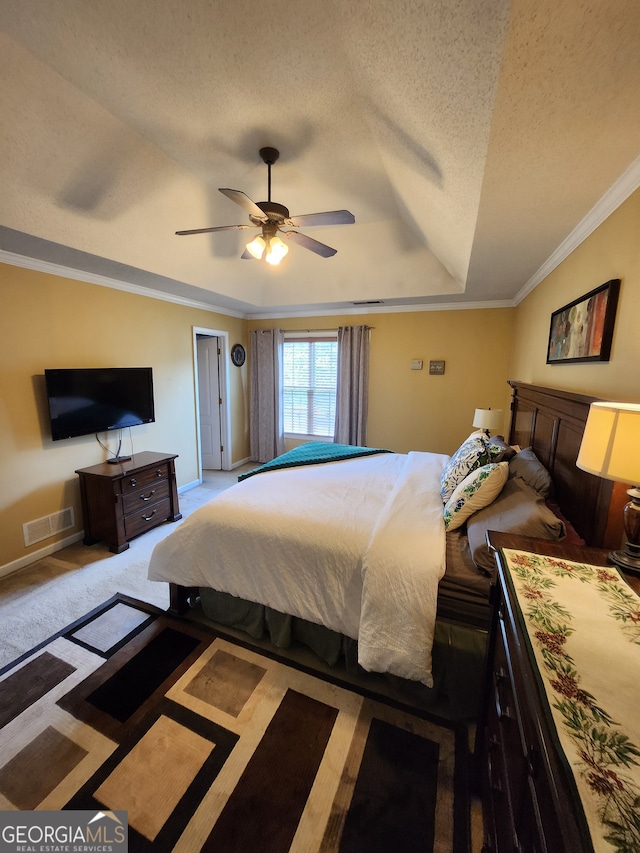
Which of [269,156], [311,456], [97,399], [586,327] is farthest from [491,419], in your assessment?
[97,399]

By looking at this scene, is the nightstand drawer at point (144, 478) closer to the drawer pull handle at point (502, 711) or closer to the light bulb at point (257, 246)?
the light bulb at point (257, 246)

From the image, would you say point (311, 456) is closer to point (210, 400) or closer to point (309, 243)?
point (309, 243)

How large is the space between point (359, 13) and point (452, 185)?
32.1 inches

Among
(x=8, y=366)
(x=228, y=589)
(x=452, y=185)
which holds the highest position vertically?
(x=452, y=185)

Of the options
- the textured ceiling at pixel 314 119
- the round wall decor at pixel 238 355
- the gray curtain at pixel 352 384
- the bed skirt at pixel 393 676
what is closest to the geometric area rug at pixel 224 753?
the bed skirt at pixel 393 676

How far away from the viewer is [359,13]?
95 cm

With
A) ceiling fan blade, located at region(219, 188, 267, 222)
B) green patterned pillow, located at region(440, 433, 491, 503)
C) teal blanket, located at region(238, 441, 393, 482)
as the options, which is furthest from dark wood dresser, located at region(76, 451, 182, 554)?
green patterned pillow, located at region(440, 433, 491, 503)

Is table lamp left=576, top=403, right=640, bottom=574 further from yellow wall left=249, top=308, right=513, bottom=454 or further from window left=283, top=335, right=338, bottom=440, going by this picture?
window left=283, top=335, right=338, bottom=440

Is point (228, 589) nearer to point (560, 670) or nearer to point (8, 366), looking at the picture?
point (560, 670)

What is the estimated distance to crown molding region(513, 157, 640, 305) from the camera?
1329 millimetres

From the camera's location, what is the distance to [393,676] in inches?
67.2

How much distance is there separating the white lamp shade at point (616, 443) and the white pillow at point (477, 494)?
0.72m

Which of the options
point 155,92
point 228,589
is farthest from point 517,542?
point 155,92

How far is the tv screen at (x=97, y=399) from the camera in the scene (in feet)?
8.95
